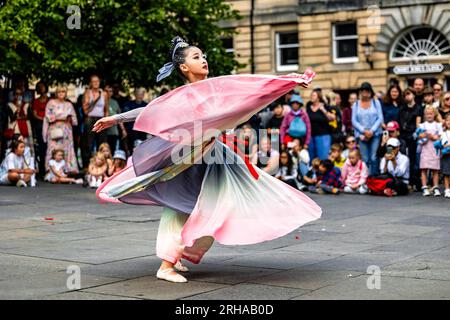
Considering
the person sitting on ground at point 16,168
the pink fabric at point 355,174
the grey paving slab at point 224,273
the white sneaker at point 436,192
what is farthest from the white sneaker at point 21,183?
the grey paving slab at point 224,273

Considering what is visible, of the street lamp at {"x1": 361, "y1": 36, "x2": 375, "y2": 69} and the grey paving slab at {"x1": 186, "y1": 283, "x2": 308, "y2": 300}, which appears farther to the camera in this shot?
the street lamp at {"x1": 361, "y1": 36, "x2": 375, "y2": 69}

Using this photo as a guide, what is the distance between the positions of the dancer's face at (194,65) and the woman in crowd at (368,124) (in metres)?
9.52

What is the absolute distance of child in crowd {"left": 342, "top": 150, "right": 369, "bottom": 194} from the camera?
1588cm

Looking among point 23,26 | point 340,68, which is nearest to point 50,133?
point 23,26

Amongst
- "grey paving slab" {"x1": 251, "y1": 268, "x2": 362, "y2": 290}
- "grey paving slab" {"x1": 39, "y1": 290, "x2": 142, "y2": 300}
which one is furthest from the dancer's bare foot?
"grey paving slab" {"x1": 39, "y1": 290, "x2": 142, "y2": 300}

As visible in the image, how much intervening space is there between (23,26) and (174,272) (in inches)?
486

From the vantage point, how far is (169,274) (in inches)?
268

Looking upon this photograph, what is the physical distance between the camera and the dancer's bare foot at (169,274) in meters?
6.76

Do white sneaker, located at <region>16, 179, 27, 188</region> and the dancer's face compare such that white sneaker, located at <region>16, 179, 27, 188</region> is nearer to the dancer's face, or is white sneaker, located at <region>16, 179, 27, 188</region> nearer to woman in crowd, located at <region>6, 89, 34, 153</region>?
woman in crowd, located at <region>6, 89, 34, 153</region>

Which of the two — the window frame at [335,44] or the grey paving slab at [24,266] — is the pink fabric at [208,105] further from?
the window frame at [335,44]

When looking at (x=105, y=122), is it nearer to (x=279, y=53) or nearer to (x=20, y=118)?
(x=20, y=118)

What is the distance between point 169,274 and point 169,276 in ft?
0.07

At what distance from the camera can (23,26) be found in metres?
18.1

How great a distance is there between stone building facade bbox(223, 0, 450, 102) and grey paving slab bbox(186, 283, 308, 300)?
2732 cm
